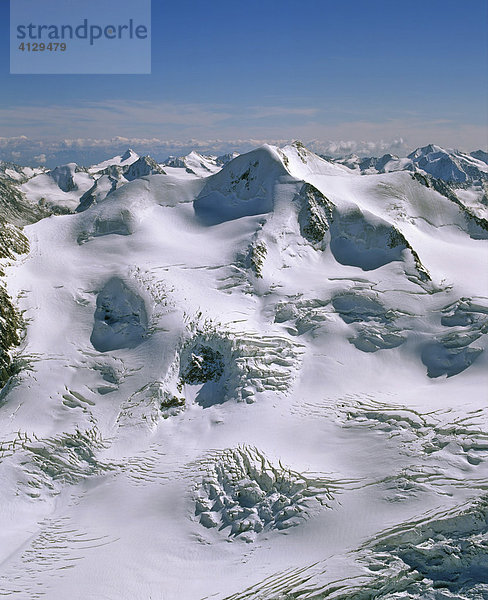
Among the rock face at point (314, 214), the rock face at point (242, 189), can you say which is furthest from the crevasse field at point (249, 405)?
the rock face at point (242, 189)

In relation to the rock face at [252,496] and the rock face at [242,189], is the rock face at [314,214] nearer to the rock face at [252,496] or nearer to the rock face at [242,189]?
the rock face at [242,189]

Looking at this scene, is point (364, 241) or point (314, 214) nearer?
point (364, 241)

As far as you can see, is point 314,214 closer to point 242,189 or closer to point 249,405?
point 242,189

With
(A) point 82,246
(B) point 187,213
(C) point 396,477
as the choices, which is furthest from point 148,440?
(B) point 187,213

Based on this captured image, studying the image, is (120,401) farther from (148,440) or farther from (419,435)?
(419,435)

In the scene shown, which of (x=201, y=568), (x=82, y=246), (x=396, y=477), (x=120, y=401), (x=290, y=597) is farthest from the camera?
(x=82, y=246)

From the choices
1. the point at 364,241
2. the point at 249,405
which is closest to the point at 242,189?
the point at 364,241

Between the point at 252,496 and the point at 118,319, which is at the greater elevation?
the point at 118,319
